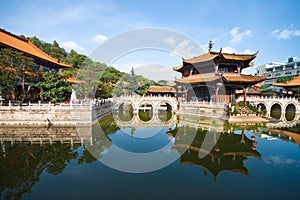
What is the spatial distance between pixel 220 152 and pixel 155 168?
4.64m

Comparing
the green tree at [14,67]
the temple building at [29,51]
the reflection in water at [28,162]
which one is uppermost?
the temple building at [29,51]

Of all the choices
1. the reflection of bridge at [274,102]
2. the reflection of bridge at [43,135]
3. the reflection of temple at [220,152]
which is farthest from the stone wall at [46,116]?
the reflection of bridge at [274,102]

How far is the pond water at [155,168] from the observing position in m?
6.66

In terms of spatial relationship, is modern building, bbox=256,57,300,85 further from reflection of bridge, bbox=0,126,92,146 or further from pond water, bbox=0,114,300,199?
reflection of bridge, bbox=0,126,92,146

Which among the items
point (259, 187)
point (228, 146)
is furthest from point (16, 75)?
point (259, 187)

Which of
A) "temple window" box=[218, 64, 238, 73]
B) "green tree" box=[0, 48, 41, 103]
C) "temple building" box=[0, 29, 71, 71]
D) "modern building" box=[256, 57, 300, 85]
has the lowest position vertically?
"green tree" box=[0, 48, 41, 103]

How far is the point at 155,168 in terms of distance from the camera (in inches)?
348

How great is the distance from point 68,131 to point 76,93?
10238 millimetres

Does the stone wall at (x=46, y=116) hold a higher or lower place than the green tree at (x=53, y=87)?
lower

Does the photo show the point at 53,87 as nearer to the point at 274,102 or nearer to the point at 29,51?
the point at 29,51

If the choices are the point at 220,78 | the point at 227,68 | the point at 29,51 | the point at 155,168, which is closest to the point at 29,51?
the point at 29,51

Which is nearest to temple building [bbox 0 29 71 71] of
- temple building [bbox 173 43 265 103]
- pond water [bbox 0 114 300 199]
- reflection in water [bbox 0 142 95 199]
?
pond water [bbox 0 114 300 199]

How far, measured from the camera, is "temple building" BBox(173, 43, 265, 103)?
74.4 feet

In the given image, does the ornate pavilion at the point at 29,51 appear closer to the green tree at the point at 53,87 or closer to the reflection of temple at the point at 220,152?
the green tree at the point at 53,87
